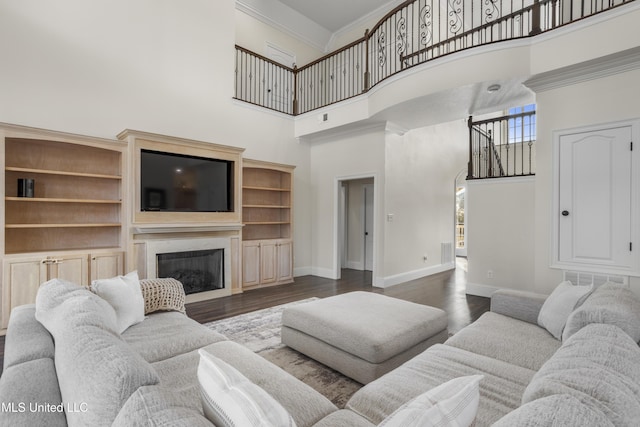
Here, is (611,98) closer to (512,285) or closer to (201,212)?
(512,285)

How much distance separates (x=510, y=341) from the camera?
7.14ft

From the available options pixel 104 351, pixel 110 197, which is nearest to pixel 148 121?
pixel 110 197

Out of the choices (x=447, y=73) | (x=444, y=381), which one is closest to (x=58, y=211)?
(x=444, y=381)

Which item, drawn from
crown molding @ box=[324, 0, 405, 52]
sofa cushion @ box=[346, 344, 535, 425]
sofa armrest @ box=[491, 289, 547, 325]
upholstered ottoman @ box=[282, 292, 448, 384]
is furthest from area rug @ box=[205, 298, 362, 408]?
crown molding @ box=[324, 0, 405, 52]

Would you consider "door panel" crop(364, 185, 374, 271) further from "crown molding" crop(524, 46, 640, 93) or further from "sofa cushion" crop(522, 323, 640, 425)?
"sofa cushion" crop(522, 323, 640, 425)

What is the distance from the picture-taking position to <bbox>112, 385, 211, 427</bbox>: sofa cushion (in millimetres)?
740

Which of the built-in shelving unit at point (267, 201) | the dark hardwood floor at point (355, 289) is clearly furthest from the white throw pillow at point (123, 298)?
the built-in shelving unit at point (267, 201)

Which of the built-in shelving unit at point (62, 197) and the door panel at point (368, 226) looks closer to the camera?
the built-in shelving unit at point (62, 197)

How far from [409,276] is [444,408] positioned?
227 inches

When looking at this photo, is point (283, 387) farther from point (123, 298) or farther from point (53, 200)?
point (53, 200)

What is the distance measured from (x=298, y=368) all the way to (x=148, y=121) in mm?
4237

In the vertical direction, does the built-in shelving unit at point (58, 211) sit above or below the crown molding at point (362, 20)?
below

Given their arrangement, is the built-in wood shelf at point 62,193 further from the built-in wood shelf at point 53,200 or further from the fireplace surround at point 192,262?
the fireplace surround at point 192,262

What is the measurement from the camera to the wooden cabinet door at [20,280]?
341 centimetres
